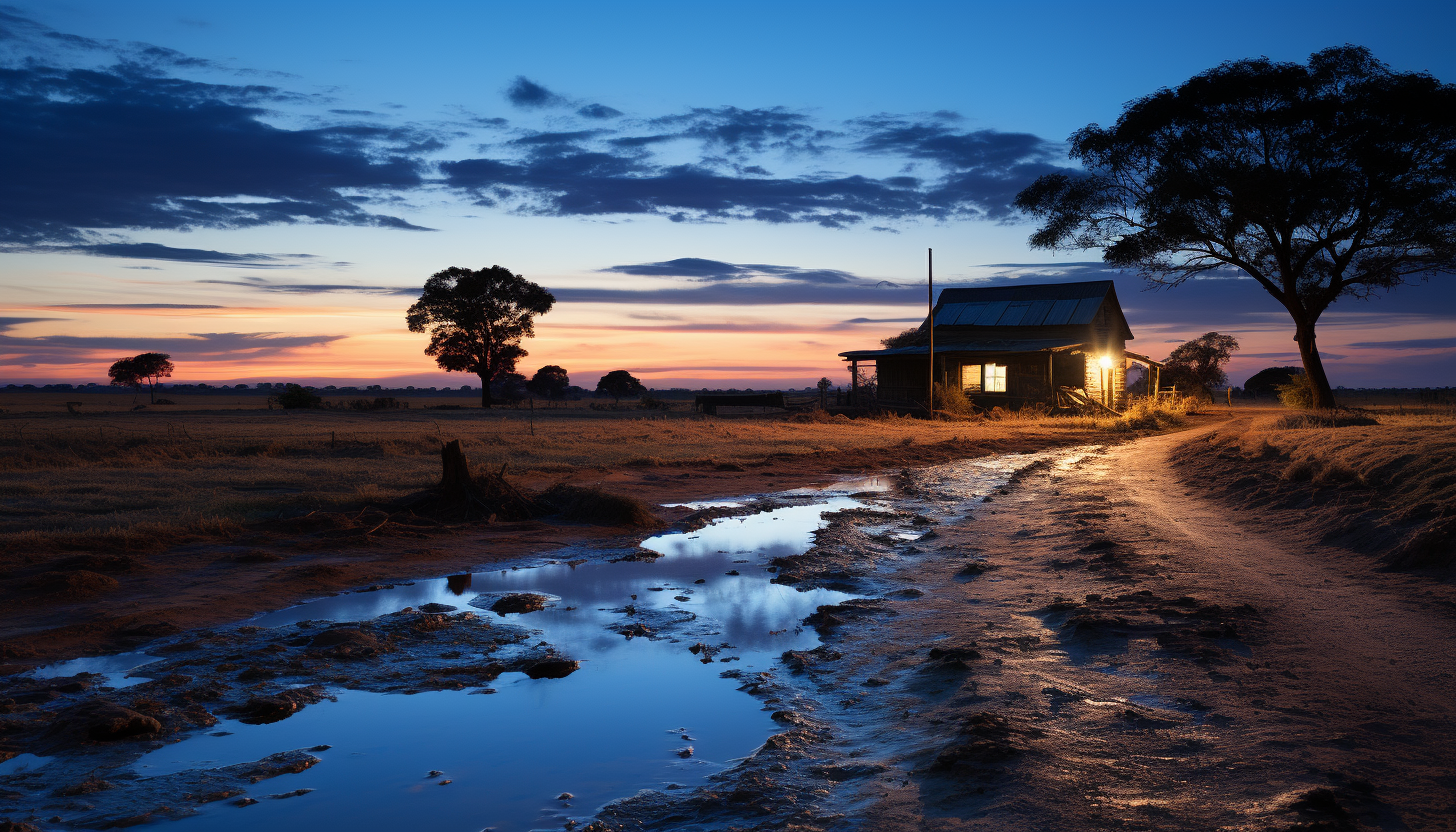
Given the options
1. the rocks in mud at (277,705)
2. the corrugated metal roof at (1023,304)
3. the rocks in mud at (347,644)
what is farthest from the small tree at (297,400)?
the rocks in mud at (277,705)

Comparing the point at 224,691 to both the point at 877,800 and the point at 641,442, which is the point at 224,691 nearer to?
the point at 877,800

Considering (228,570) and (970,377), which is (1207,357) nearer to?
(970,377)

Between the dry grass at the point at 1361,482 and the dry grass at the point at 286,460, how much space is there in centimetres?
936

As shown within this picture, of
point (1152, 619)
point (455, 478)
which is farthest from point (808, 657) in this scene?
point (455, 478)

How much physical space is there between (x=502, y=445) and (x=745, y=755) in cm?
1978

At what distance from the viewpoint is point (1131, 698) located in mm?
4770

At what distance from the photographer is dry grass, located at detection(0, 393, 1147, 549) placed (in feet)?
36.3

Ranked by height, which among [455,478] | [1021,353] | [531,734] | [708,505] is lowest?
[531,734]

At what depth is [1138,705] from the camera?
182 inches

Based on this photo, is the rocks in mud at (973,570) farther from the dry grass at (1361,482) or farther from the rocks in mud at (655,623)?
the dry grass at (1361,482)

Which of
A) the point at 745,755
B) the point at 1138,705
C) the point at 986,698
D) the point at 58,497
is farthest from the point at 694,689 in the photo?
the point at 58,497

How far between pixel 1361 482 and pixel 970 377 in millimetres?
30987

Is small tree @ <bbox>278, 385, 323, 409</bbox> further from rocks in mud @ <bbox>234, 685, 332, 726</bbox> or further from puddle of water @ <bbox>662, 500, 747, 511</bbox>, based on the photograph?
rocks in mud @ <bbox>234, 685, 332, 726</bbox>

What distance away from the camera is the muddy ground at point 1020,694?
11.8 feet
